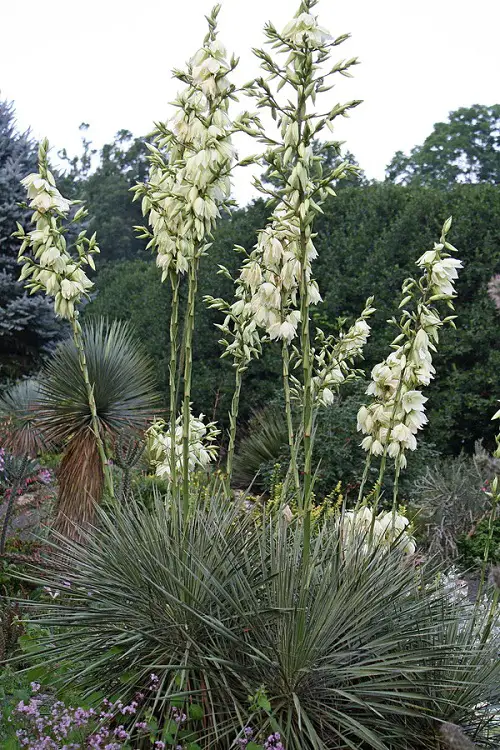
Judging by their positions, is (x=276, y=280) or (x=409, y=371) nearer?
(x=276, y=280)

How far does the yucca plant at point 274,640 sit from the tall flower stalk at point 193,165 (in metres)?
0.37

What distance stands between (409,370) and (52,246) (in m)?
1.82

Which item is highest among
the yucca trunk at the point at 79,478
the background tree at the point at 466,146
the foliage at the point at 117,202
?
the background tree at the point at 466,146

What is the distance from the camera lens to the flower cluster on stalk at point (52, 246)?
4.02 metres

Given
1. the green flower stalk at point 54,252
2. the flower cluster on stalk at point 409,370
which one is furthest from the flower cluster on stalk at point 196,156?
the flower cluster on stalk at point 409,370

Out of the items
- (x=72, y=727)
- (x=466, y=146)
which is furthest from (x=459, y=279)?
(x=466, y=146)

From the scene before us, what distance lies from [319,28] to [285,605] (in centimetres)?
203

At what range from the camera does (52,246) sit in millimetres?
4137

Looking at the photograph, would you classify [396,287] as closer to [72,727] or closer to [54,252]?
[54,252]

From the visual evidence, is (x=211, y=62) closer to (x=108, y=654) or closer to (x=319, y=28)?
(x=319, y=28)

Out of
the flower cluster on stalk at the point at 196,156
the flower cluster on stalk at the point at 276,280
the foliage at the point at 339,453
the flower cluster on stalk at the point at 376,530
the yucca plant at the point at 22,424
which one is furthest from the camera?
the foliage at the point at 339,453

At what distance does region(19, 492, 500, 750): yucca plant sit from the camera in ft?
9.72

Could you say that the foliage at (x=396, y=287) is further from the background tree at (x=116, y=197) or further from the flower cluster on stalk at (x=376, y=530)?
the background tree at (x=116, y=197)

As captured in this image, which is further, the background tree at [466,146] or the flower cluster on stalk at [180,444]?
the background tree at [466,146]
